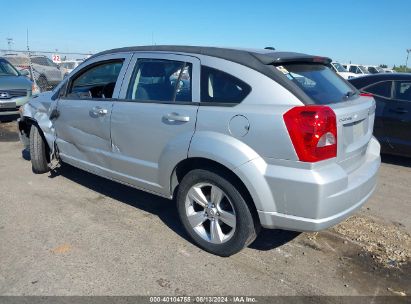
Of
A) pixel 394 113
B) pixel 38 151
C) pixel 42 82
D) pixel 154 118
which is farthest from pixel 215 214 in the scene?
pixel 42 82

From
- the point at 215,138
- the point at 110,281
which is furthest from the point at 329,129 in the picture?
the point at 110,281

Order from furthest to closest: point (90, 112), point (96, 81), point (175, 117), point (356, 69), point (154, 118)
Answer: point (356, 69)
point (96, 81)
point (90, 112)
point (154, 118)
point (175, 117)

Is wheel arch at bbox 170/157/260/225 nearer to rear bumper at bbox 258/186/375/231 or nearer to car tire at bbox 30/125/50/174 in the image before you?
rear bumper at bbox 258/186/375/231

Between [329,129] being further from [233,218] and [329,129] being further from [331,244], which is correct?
[331,244]

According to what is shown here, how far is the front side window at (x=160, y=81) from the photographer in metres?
3.56

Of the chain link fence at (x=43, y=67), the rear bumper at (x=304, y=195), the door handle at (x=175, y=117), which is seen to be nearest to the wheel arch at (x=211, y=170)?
the rear bumper at (x=304, y=195)

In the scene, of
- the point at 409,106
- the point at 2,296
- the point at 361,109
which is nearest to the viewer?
the point at 2,296

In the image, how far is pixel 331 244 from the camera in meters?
3.74

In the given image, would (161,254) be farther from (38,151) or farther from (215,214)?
(38,151)

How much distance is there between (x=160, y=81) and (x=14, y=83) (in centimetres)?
792

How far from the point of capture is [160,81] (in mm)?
3801

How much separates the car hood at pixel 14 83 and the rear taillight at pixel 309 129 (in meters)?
9.08

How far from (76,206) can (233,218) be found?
212 cm

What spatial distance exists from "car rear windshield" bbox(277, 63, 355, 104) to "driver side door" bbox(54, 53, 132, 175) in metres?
1.74
